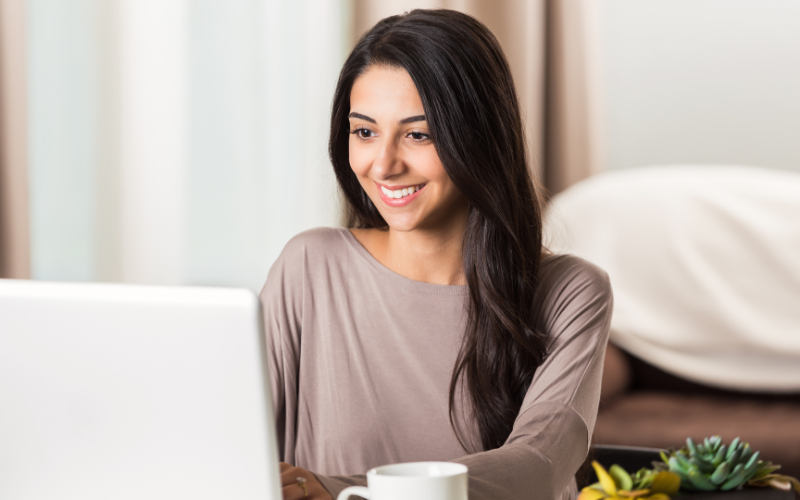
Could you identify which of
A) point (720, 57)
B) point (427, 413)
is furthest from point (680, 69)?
point (427, 413)

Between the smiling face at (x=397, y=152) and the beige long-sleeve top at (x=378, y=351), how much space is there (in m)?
0.15

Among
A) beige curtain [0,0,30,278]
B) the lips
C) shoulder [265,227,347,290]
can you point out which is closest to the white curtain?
beige curtain [0,0,30,278]

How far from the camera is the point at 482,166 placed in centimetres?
110

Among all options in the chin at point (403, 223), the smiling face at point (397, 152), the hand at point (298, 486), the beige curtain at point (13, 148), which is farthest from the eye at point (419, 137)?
the beige curtain at point (13, 148)

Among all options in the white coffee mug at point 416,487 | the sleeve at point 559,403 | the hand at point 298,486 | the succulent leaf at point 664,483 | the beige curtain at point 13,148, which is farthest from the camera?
the beige curtain at point 13,148

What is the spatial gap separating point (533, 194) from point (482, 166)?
13 centimetres

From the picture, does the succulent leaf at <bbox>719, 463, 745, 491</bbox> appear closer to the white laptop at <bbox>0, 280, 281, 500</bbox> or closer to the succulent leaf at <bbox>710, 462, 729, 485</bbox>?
the succulent leaf at <bbox>710, 462, 729, 485</bbox>

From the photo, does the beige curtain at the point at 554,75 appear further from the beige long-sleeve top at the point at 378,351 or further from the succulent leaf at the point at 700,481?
the succulent leaf at the point at 700,481

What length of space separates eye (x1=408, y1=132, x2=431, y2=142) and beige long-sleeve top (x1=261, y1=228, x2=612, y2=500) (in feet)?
0.80

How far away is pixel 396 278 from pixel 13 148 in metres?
0.82

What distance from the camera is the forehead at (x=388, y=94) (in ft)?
3.60

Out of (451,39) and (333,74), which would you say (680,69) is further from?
(451,39)

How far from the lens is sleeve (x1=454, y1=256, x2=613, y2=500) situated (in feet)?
2.78

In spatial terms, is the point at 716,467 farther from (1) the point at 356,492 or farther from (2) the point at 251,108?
(2) the point at 251,108
